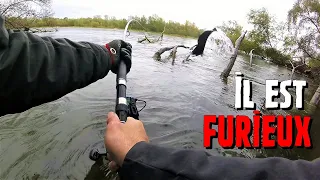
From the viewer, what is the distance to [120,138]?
1.20 metres

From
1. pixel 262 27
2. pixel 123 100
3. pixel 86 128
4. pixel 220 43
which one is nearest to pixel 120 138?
pixel 123 100

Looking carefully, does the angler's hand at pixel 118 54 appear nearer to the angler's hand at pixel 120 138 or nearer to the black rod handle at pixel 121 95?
the black rod handle at pixel 121 95

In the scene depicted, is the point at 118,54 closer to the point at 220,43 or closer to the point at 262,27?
the point at 220,43

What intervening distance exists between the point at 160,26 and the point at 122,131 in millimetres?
48514

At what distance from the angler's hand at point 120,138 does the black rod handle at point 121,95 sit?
8.3 inches

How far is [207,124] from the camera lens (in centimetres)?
553

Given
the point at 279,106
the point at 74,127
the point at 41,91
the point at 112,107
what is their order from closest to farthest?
1. the point at 41,91
2. the point at 74,127
3. the point at 112,107
4. the point at 279,106

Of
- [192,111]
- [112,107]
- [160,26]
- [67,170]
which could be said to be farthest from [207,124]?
[160,26]

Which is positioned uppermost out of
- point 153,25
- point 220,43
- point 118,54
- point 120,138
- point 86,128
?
point 153,25

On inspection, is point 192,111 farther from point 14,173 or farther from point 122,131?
point 122,131

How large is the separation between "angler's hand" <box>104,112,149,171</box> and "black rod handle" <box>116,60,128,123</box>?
21 centimetres

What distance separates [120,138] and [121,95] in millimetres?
637

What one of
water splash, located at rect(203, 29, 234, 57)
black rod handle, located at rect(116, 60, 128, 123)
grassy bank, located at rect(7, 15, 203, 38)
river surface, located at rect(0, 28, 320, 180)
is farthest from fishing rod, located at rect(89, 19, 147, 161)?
grassy bank, located at rect(7, 15, 203, 38)

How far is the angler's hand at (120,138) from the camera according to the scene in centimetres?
114
